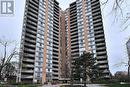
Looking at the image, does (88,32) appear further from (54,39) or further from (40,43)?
(40,43)

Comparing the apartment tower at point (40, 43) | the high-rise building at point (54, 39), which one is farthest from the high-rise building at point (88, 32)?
the apartment tower at point (40, 43)

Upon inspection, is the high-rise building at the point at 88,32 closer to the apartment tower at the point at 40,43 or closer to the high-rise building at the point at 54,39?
the high-rise building at the point at 54,39

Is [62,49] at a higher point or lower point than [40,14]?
lower

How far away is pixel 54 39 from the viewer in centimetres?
9194

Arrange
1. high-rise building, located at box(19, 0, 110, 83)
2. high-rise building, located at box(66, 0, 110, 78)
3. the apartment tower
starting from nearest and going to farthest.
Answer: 1. the apartment tower
2. high-rise building, located at box(19, 0, 110, 83)
3. high-rise building, located at box(66, 0, 110, 78)

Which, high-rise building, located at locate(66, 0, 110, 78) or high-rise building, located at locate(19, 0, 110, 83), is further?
high-rise building, located at locate(66, 0, 110, 78)

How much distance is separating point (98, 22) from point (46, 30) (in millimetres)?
30029

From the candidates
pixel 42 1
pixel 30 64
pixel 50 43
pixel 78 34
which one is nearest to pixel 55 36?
pixel 50 43

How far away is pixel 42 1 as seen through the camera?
9138cm

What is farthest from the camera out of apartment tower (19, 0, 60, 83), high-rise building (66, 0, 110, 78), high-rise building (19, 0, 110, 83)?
high-rise building (66, 0, 110, 78)

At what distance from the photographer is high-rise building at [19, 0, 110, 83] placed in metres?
73.2

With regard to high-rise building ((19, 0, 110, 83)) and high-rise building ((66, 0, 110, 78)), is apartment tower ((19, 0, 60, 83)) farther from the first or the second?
high-rise building ((66, 0, 110, 78))

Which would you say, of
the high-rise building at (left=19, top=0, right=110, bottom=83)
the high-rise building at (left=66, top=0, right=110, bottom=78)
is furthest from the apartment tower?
the high-rise building at (left=66, top=0, right=110, bottom=78)

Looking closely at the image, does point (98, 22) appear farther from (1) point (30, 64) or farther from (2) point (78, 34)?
(1) point (30, 64)
